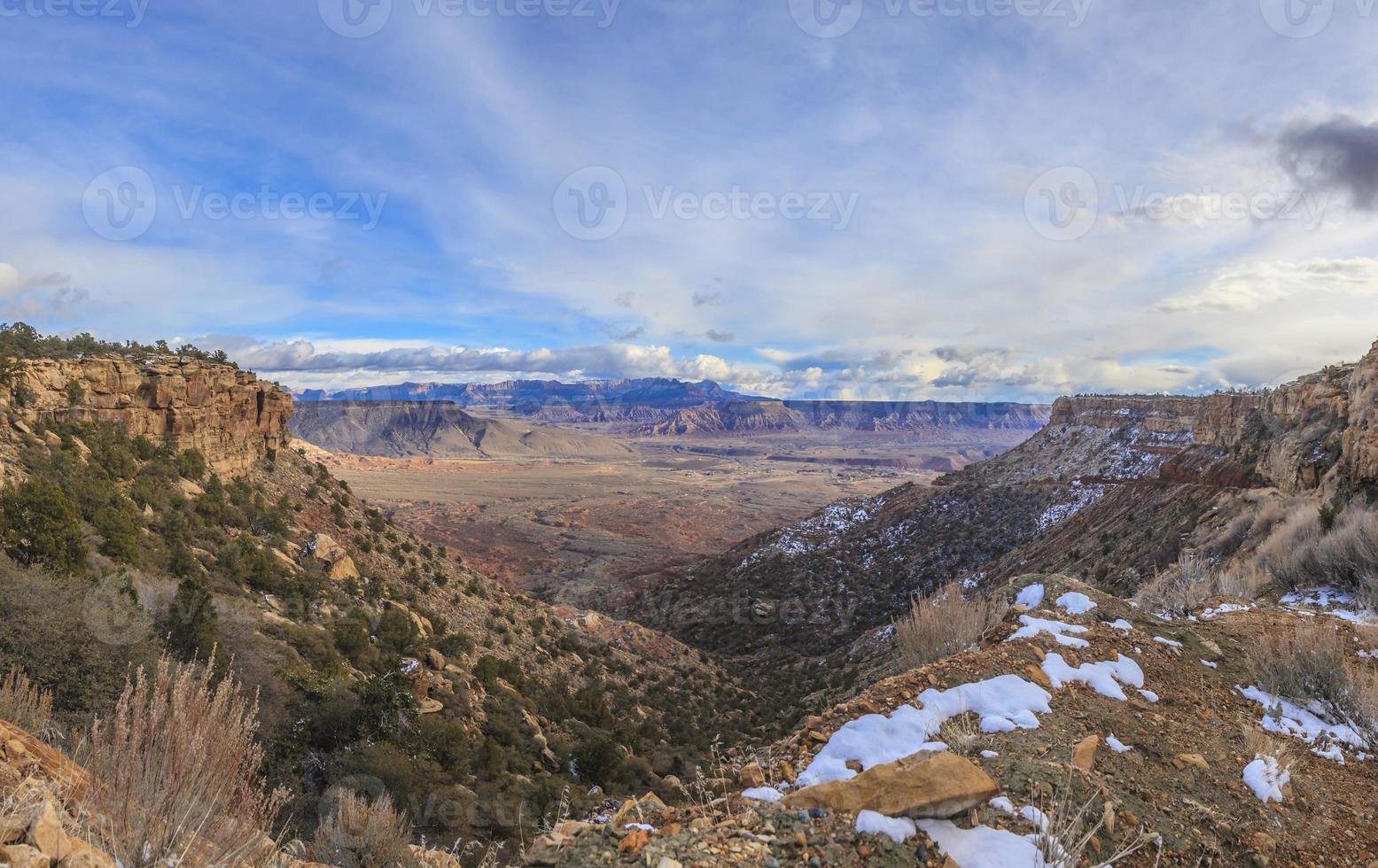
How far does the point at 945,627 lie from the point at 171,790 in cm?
916

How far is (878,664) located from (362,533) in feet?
68.9

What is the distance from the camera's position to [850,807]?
397cm

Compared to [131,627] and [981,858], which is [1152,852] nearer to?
[981,858]

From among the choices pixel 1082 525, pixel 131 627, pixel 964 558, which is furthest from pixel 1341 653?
pixel 964 558

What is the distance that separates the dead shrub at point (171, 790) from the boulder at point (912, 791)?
3.57 metres

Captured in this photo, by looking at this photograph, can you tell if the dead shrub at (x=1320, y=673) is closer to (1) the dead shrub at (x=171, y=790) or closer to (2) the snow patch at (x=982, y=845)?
(2) the snow patch at (x=982, y=845)

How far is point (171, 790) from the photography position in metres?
3.53

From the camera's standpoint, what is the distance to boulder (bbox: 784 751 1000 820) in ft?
12.6

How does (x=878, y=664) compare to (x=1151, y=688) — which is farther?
(x=878, y=664)

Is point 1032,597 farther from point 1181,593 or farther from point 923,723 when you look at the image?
point 923,723

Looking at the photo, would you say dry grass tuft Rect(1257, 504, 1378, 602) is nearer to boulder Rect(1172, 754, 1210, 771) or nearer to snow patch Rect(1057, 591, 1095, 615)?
snow patch Rect(1057, 591, 1095, 615)

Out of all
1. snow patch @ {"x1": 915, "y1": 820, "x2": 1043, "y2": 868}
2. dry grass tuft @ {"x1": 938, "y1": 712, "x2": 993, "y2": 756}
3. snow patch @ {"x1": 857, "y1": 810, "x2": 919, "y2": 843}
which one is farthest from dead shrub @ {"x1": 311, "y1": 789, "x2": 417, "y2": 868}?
dry grass tuft @ {"x1": 938, "y1": 712, "x2": 993, "y2": 756}

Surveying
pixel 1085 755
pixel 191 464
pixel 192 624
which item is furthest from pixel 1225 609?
pixel 191 464

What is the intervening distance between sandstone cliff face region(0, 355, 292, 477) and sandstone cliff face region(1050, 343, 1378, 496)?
3281 cm
